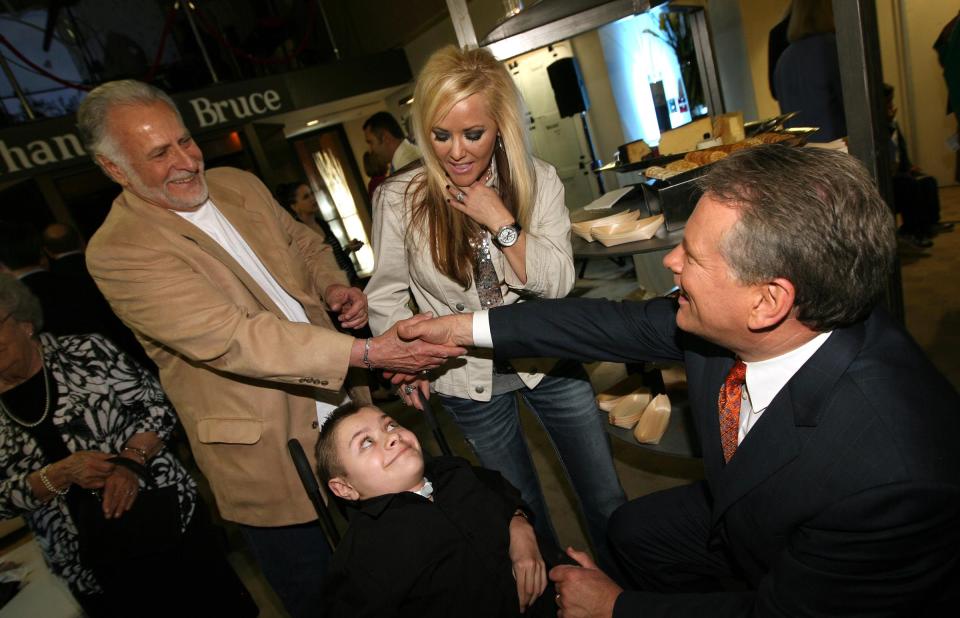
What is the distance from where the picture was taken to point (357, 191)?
10.1 m

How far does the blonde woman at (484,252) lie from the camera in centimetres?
161

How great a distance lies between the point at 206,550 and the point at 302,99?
240 inches

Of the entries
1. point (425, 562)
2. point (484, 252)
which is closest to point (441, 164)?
point (484, 252)

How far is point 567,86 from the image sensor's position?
19.6ft

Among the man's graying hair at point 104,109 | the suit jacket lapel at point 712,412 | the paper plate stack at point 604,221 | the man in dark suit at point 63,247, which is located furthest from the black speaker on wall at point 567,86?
the suit jacket lapel at point 712,412

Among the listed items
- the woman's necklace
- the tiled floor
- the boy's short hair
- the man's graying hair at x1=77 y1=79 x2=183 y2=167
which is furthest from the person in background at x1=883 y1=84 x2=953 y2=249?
the woman's necklace

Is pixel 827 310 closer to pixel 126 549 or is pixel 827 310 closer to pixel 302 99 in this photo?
pixel 126 549

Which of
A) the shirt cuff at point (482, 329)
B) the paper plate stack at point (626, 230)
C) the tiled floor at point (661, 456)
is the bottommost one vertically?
the tiled floor at point (661, 456)

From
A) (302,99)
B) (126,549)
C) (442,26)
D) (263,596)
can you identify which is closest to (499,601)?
(126,549)

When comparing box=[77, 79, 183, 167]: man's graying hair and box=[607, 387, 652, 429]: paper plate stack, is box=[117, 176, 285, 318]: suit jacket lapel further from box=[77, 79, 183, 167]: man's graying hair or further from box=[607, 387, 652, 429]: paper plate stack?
box=[607, 387, 652, 429]: paper plate stack

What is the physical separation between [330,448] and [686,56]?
11.6 ft

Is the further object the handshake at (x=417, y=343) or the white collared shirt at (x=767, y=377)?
the handshake at (x=417, y=343)

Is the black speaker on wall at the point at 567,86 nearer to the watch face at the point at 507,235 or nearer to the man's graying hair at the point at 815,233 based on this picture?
the watch face at the point at 507,235

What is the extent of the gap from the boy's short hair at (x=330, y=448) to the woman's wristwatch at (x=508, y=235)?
2.42 feet
